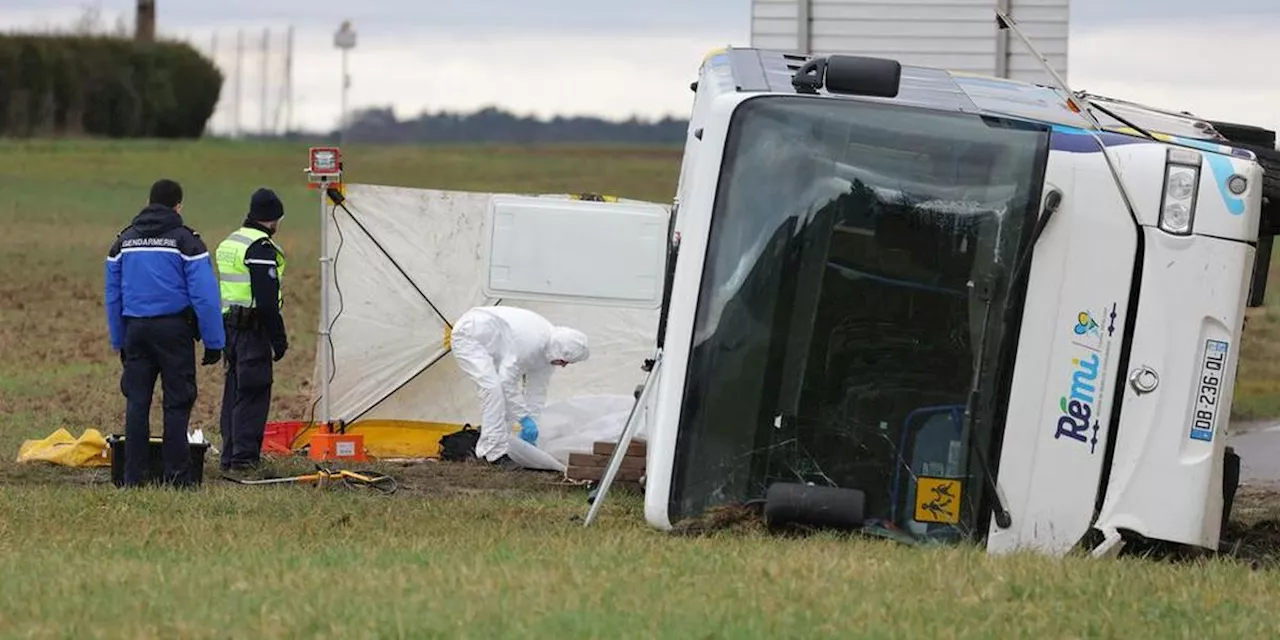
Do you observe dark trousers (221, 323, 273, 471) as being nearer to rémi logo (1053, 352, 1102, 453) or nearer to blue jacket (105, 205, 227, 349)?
blue jacket (105, 205, 227, 349)

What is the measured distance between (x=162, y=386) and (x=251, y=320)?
1.54m

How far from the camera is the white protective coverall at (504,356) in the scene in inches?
520

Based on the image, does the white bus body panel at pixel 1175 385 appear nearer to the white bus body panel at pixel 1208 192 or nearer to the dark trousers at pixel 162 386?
the white bus body panel at pixel 1208 192

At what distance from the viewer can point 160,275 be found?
444 inches

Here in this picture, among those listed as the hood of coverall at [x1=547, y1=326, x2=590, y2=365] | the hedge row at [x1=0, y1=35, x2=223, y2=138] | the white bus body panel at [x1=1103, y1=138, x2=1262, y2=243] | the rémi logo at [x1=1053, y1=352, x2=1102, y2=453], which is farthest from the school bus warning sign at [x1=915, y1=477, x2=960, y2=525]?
the hedge row at [x1=0, y1=35, x2=223, y2=138]

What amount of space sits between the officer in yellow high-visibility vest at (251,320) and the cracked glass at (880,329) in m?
5.26

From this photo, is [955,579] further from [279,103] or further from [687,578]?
[279,103]

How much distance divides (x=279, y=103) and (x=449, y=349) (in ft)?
171

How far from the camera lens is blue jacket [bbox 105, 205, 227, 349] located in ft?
37.0

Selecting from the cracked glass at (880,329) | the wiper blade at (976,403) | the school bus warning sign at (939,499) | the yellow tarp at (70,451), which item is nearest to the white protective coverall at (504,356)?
the yellow tarp at (70,451)

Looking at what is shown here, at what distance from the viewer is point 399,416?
14.7 metres

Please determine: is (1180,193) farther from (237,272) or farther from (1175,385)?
(237,272)

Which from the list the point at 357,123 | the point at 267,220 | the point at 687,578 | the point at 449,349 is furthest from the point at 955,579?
the point at 357,123

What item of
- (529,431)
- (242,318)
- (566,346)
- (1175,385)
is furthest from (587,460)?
(1175,385)
